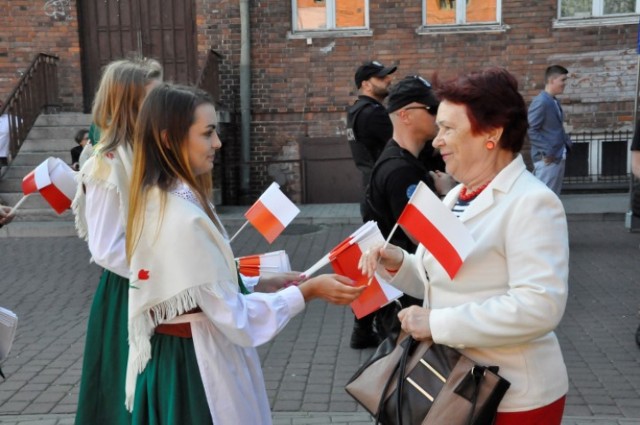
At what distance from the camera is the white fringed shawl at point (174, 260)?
7.07ft

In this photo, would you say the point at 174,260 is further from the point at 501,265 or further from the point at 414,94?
the point at 414,94

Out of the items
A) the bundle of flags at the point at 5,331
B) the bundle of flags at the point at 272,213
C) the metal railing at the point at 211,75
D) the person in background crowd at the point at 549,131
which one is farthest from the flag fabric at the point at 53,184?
the metal railing at the point at 211,75

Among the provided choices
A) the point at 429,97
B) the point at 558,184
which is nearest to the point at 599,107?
the point at 558,184

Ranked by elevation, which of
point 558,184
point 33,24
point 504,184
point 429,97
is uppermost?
point 33,24

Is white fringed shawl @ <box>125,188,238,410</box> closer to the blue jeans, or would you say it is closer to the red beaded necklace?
the red beaded necklace

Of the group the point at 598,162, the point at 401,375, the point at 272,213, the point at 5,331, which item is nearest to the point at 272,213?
the point at 272,213

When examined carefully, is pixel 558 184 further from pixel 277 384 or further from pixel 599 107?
pixel 277 384

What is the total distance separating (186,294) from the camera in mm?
2166

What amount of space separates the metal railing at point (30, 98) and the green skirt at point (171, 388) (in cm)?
994

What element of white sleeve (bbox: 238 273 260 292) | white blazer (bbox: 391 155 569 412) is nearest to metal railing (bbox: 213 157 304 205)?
white sleeve (bbox: 238 273 260 292)

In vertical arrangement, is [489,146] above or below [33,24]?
below

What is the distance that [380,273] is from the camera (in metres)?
2.50

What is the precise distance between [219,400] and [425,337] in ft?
2.39

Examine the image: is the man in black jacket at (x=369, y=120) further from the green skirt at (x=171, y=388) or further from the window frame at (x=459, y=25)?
the window frame at (x=459, y=25)
